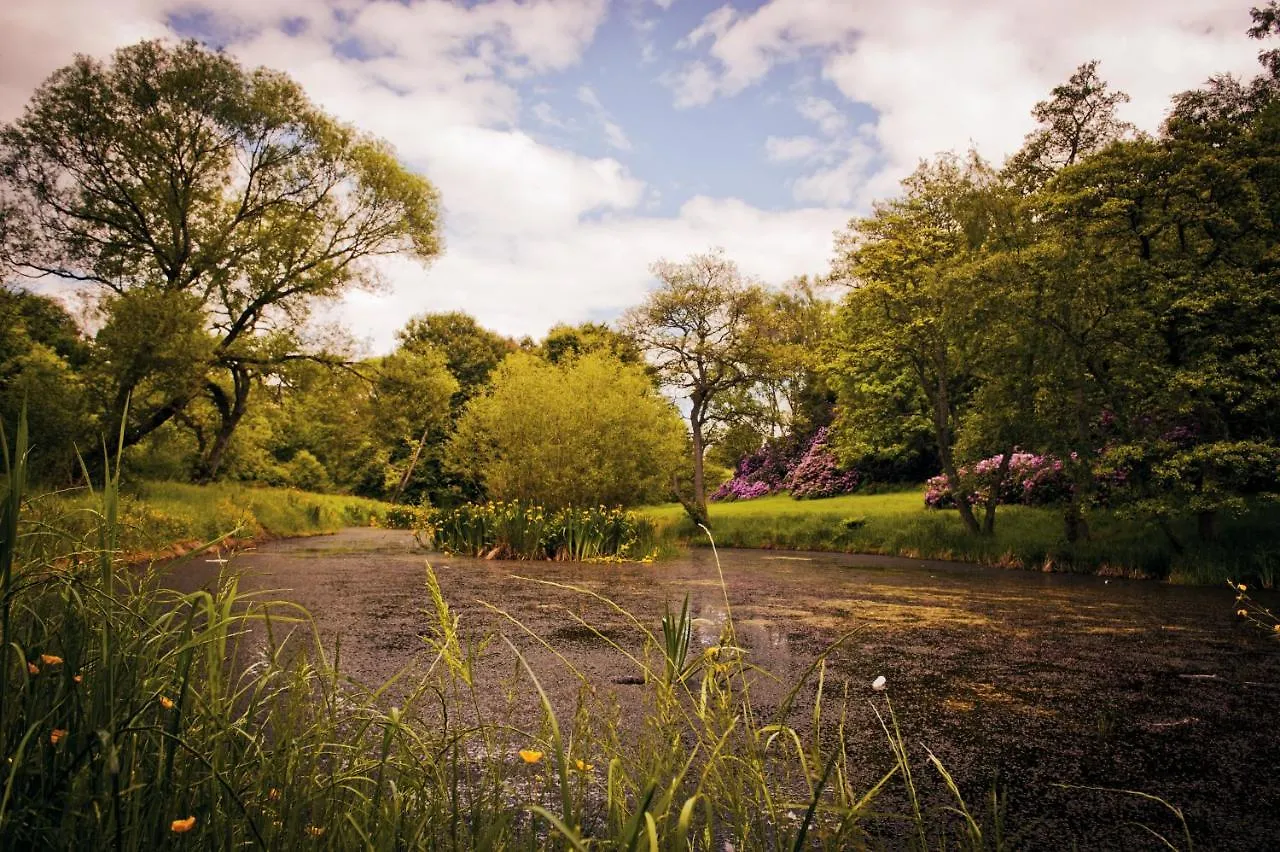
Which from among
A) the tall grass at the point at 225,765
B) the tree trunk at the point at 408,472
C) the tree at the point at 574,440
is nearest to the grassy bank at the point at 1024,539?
the tree at the point at 574,440

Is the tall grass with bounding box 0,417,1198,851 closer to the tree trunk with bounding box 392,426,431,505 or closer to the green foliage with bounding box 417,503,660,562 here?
the green foliage with bounding box 417,503,660,562

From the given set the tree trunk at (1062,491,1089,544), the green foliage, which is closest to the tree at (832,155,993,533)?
the tree trunk at (1062,491,1089,544)

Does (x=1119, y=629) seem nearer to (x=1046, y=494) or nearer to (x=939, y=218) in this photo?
(x=1046, y=494)

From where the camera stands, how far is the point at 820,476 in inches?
1191

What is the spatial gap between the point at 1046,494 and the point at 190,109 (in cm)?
2243

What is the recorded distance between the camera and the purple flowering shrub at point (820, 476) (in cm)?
2933

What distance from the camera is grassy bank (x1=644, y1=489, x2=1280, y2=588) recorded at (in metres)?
11.1

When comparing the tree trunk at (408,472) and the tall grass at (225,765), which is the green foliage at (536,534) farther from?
the tree trunk at (408,472)

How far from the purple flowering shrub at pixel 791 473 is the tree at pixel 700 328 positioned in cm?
546

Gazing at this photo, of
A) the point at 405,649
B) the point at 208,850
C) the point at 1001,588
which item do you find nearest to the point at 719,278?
the point at 1001,588

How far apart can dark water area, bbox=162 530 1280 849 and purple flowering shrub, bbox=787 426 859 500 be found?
18556 mm

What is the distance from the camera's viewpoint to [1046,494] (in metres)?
17.7

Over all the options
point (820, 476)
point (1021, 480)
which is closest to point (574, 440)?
point (1021, 480)

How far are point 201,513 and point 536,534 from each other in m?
6.44
